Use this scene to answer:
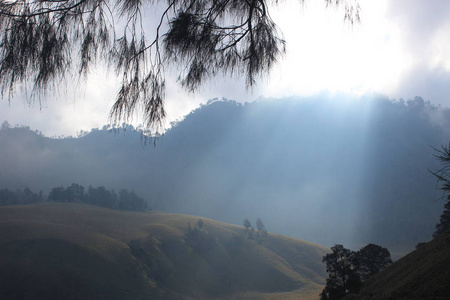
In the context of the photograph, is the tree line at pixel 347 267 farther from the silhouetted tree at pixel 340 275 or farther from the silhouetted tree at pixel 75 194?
the silhouetted tree at pixel 75 194

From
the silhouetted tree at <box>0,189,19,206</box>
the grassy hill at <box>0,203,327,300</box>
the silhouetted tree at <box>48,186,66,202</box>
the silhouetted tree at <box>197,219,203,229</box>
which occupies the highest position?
the silhouetted tree at <box>48,186,66,202</box>

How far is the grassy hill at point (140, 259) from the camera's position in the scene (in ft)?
150

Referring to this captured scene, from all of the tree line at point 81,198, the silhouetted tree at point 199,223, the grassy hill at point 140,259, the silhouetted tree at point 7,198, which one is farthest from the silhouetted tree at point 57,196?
the silhouetted tree at point 199,223

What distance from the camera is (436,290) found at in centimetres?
374

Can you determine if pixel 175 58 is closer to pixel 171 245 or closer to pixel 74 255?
pixel 74 255

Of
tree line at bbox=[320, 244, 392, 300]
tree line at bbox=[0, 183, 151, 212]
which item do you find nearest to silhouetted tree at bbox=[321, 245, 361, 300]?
tree line at bbox=[320, 244, 392, 300]

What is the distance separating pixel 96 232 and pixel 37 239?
44.8 feet

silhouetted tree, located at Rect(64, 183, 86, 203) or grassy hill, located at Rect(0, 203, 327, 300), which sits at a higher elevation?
silhouetted tree, located at Rect(64, 183, 86, 203)

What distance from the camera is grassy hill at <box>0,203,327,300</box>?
45625mm

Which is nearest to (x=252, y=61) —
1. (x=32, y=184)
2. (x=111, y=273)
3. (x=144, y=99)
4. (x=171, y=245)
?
(x=144, y=99)

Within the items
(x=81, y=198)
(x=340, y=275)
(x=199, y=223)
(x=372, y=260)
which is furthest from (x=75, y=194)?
(x=340, y=275)

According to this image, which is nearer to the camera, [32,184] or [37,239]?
[37,239]

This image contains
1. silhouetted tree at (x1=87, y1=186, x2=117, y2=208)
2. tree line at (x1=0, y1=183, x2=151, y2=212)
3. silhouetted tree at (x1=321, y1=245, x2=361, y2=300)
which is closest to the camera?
silhouetted tree at (x1=321, y1=245, x2=361, y2=300)

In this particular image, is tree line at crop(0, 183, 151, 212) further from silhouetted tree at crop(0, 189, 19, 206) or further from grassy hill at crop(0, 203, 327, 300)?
grassy hill at crop(0, 203, 327, 300)
